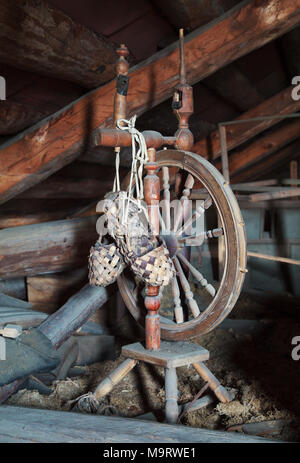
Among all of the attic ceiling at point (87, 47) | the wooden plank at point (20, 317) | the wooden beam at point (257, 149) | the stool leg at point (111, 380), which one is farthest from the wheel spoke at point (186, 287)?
the wooden beam at point (257, 149)

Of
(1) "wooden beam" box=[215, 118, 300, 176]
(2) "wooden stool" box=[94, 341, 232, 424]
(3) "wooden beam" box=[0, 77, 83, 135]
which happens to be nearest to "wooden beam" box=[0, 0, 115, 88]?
(3) "wooden beam" box=[0, 77, 83, 135]

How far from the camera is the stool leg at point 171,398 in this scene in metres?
1.63

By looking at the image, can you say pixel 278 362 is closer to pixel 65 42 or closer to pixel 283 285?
pixel 65 42

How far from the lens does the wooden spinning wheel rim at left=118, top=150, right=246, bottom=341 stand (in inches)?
62.7

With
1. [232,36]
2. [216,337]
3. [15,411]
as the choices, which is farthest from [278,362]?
[232,36]

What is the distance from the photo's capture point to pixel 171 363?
162 centimetres

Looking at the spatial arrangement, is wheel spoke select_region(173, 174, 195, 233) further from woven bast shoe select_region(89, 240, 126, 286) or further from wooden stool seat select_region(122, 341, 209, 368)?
wooden stool seat select_region(122, 341, 209, 368)

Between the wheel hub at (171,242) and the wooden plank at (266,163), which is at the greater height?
the wooden plank at (266,163)

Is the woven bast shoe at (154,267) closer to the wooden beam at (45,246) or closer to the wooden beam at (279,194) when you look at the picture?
the wooden beam at (45,246)

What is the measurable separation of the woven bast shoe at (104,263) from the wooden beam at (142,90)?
0.76 metres

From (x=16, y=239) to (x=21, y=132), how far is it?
1.88 ft

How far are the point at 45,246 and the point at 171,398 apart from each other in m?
1.20

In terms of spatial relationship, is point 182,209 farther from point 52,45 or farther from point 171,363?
point 52,45
